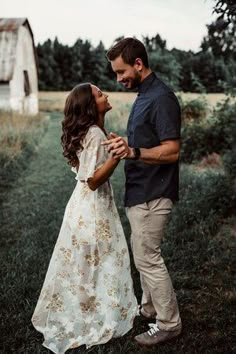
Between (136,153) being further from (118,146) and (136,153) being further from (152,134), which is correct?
(152,134)

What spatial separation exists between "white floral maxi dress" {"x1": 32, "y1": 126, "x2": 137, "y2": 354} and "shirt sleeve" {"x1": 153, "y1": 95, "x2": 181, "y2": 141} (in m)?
0.73

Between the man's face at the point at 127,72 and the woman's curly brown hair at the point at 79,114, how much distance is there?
25 centimetres

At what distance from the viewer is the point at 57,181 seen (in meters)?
10.3

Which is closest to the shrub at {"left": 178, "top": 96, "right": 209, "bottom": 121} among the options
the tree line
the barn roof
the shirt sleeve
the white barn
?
the white barn

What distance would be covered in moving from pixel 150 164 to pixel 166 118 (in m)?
0.36

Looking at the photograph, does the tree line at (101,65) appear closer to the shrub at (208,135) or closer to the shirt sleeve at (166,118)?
the shrub at (208,135)

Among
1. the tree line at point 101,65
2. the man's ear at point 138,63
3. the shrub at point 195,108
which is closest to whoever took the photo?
the man's ear at point 138,63

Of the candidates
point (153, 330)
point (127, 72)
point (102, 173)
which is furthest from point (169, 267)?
point (127, 72)

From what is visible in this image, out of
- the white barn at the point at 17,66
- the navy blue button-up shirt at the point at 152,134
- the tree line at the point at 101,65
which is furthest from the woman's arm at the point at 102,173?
the tree line at the point at 101,65

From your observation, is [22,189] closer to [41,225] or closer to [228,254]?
[41,225]

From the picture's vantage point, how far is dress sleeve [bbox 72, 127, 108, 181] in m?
3.42

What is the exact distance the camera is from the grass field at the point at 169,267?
12.4 feet

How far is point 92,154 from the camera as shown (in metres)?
3.44

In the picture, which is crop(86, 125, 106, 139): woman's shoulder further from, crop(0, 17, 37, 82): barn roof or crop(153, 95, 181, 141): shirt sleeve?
crop(0, 17, 37, 82): barn roof
